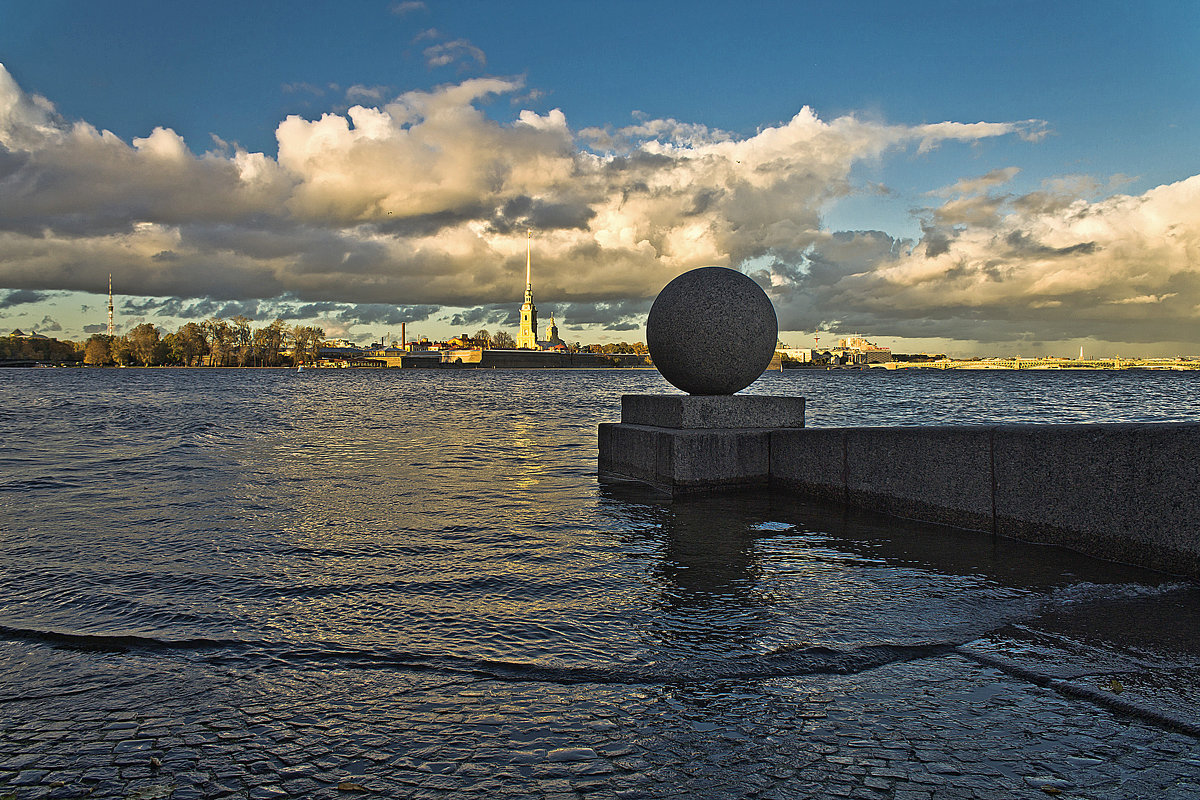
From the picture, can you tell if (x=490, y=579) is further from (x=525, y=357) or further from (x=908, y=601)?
(x=525, y=357)

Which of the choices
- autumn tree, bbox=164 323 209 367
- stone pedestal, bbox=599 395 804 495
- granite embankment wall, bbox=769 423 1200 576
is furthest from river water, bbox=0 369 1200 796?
autumn tree, bbox=164 323 209 367

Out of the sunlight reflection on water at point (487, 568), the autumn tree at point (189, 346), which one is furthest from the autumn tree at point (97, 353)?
the sunlight reflection on water at point (487, 568)

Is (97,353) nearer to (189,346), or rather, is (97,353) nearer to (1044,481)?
(189,346)

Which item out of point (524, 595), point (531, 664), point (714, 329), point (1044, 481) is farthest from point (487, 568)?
point (714, 329)

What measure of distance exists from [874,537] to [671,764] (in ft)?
14.1

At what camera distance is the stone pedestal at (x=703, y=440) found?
8602 mm

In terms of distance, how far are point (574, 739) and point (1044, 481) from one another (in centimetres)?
464

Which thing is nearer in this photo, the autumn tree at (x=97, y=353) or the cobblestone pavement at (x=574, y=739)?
the cobblestone pavement at (x=574, y=739)

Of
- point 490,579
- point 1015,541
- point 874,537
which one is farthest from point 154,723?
point 1015,541

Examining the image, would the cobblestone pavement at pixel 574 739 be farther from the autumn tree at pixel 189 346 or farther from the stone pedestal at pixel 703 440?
the autumn tree at pixel 189 346

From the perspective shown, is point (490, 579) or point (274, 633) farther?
point (490, 579)

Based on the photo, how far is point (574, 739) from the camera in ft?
8.95

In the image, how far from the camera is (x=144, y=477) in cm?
1090

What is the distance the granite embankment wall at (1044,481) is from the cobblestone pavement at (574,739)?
2.51 meters
